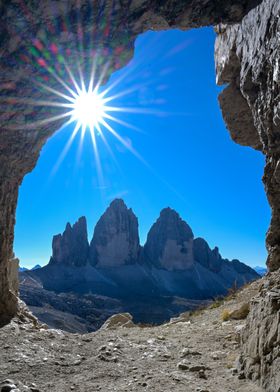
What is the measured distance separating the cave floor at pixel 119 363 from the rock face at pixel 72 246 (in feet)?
509

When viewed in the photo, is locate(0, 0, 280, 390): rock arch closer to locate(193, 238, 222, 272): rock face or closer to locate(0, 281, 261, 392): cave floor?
locate(0, 281, 261, 392): cave floor

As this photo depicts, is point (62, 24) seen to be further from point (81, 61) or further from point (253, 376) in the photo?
point (253, 376)

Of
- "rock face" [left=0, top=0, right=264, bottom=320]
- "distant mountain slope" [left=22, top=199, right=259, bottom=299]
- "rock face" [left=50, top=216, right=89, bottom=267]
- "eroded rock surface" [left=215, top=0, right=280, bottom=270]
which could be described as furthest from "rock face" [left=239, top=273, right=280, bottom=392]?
"rock face" [left=50, top=216, right=89, bottom=267]

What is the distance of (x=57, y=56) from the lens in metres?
9.55

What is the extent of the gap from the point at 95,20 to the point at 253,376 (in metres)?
9.92

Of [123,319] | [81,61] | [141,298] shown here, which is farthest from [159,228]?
[81,61]

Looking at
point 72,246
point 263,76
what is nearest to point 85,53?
point 263,76

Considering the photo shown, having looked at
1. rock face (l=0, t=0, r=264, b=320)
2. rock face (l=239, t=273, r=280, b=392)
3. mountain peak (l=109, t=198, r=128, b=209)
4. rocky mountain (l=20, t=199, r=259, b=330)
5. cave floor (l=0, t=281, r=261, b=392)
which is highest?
mountain peak (l=109, t=198, r=128, b=209)

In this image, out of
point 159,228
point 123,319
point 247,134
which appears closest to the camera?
point 247,134

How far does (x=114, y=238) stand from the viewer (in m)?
160

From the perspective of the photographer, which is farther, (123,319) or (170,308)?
(170,308)

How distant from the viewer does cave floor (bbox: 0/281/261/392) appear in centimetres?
594

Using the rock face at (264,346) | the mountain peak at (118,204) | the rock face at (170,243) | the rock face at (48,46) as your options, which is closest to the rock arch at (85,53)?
the rock face at (48,46)

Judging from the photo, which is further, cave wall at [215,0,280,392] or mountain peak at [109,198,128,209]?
mountain peak at [109,198,128,209]
